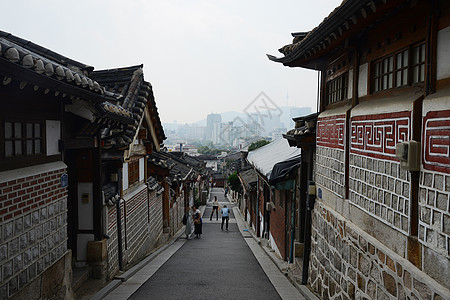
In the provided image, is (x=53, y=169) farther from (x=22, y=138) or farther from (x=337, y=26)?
(x=337, y=26)

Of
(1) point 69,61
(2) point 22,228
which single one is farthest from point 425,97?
(1) point 69,61

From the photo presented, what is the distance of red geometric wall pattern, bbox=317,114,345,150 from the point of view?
7.24m

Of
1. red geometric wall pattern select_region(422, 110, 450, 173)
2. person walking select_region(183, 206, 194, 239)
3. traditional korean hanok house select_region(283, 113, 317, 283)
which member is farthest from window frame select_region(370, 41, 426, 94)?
person walking select_region(183, 206, 194, 239)

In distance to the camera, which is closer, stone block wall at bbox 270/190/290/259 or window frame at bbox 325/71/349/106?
window frame at bbox 325/71/349/106

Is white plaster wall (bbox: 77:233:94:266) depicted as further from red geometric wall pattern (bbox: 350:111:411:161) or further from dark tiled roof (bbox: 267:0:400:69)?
red geometric wall pattern (bbox: 350:111:411:161)

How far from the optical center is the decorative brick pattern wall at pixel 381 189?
478cm

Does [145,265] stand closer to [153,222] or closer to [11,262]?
[153,222]

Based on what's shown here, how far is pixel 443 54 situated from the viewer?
412cm

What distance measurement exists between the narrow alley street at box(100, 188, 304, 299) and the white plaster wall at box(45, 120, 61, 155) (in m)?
3.60

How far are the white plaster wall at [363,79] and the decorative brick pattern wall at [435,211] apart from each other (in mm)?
2508

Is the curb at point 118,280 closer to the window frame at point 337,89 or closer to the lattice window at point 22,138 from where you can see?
the lattice window at point 22,138

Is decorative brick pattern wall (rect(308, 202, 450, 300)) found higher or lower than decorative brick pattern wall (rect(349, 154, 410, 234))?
lower

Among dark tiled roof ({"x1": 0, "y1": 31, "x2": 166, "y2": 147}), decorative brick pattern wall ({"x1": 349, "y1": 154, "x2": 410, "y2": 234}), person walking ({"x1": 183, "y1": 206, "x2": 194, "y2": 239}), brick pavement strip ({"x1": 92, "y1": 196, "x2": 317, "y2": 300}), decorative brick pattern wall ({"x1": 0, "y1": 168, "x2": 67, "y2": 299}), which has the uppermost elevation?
dark tiled roof ({"x1": 0, "y1": 31, "x2": 166, "y2": 147})

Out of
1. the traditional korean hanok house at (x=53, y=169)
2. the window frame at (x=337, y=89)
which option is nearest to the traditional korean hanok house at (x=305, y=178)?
the window frame at (x=337, y=89)
